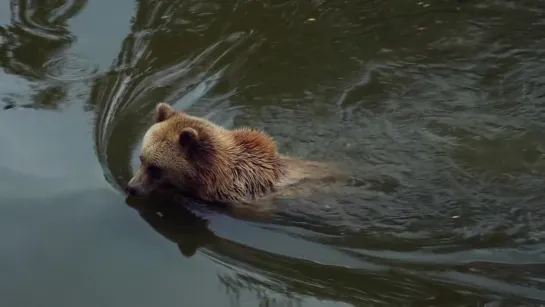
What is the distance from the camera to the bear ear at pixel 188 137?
264 inches

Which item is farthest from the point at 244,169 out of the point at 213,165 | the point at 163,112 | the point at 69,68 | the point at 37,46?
the point at 37,46

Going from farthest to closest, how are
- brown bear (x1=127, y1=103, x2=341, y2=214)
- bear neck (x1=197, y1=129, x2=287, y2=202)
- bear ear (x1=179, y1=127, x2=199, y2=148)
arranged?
bear neck (x1=197, y1=129, x2=287, y2=202)
brown bear (x1=127, y1=103, x2=341, y2=214)
bear ear (x1=179, y1=127, x2=199, y2=148)

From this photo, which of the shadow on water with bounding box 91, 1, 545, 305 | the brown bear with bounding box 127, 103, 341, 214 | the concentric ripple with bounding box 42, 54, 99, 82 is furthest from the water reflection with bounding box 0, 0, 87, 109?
the brown bear with bounding box 127, 103, 341, 214

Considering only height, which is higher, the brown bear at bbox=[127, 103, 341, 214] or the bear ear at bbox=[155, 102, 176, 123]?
the bear ear at bbox=[155, 102, 176, 123]

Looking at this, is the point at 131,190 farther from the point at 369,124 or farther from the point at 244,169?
the point at 369,124

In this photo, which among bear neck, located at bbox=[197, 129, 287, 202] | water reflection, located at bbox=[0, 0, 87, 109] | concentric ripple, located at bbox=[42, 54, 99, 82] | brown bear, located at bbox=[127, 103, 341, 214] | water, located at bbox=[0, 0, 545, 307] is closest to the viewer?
water, located at bbox=[0, 0, 545, 307]

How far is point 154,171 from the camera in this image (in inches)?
271

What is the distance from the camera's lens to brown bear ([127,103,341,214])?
686 cm

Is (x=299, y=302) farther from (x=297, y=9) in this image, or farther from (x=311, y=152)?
(x=297, y=9)

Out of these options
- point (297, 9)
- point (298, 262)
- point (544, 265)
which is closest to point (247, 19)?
point (297, 9)

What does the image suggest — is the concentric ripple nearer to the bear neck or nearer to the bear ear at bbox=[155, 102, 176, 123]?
the bear ear at bbox=[155, 102, 176, 123]

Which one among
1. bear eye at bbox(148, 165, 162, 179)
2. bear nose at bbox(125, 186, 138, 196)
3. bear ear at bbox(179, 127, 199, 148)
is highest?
bear ear at bbox(179, 127, 199, 148)

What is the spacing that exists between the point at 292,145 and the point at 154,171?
1471 millimetres

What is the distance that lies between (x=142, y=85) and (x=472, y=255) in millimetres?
4083
